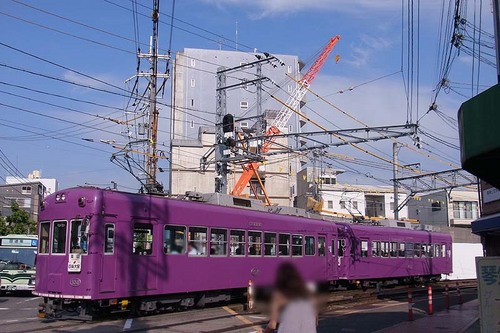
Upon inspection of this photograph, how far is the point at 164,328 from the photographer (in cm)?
1262

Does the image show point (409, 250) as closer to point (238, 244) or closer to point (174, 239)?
point (238, 244)

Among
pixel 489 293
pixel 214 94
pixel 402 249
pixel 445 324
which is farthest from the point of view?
pixel 214 94

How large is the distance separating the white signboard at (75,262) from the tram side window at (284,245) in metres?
7.62

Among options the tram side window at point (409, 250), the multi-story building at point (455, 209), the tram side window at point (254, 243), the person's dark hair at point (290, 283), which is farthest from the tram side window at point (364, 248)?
the multi-story building at point (455, 209)

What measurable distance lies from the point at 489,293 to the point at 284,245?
10101 mm

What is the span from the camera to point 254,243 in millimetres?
17891

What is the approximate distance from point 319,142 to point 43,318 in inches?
637

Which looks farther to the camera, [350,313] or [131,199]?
[350,313]

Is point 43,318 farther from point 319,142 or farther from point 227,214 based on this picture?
point 319,142

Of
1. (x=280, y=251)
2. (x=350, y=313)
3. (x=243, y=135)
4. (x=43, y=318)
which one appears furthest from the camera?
(x=243, y=135)

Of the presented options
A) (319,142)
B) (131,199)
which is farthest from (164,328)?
(319,142)

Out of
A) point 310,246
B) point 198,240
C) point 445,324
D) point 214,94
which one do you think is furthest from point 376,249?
point 214,94

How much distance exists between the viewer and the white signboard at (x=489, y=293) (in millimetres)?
9297

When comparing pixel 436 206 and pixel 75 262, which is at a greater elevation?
pixel 436 206
